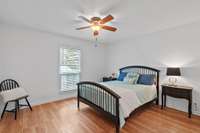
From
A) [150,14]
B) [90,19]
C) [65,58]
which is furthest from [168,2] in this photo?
[65,58]

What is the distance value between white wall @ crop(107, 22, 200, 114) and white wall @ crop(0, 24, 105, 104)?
2.38m

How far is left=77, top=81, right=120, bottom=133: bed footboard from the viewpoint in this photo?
230cm

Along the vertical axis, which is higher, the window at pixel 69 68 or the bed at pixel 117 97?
the window at pixel 69 68

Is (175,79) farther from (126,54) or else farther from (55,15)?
(55,15)

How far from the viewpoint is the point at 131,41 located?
4.72 metres

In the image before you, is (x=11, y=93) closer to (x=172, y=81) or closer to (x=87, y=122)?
(x=87, y=122)

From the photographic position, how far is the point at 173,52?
137 inches

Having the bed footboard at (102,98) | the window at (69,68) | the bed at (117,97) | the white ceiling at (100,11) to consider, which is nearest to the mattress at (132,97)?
the bed at (117,97)

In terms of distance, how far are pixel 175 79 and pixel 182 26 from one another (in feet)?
5.09

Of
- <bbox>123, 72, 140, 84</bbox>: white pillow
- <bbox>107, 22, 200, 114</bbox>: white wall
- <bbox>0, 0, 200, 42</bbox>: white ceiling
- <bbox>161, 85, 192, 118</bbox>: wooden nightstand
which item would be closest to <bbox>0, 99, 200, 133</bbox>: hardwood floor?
<bbox>161, 85, 192, 118</bbox>: wooden nightstand

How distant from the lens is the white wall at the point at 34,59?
321cm

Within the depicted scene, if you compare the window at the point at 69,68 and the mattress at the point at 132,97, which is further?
the window at the point at 69,68

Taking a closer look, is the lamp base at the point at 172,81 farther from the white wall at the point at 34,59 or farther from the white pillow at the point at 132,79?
the white wall at the point at 34,59

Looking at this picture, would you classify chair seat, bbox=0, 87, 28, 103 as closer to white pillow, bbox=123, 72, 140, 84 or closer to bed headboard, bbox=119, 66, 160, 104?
white pillow, bbox=123, 72, 140, 84
